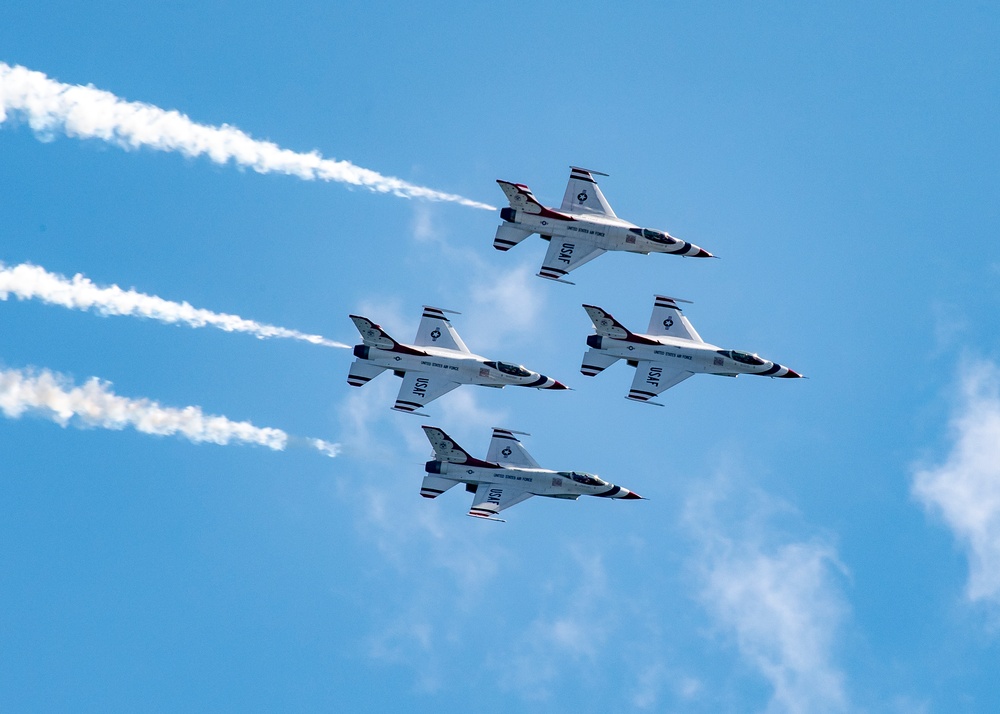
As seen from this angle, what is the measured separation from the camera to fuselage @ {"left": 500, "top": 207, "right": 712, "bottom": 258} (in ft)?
392

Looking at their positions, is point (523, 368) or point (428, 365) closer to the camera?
point (428, 365)

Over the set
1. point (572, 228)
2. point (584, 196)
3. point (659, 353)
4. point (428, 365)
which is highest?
point (584, 196)

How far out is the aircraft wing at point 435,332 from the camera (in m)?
120

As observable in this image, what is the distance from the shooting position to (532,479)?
394 ft

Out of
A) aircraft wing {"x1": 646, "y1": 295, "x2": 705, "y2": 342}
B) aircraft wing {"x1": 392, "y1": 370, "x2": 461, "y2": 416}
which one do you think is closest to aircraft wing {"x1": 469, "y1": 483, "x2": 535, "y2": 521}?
aircraft wing {"x1": 392, "y1": 370, "x2": 461, "y2": 416}

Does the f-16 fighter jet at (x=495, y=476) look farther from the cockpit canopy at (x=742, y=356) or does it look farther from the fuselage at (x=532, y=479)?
the cockpit canopy at (x=742, y=356)

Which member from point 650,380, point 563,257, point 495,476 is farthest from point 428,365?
point 650,380

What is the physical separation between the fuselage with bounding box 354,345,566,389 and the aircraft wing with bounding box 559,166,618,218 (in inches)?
386

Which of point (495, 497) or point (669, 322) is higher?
point (669, 322)

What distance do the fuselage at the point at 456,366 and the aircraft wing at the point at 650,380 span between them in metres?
4.90

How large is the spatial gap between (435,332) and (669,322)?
1362 centimetres

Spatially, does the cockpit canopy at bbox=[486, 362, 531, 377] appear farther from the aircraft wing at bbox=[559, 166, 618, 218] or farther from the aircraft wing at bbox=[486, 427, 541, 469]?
the aircraft wing at bbox=[559, 166, 618, 218]

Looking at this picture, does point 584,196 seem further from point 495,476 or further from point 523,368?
point 495,476

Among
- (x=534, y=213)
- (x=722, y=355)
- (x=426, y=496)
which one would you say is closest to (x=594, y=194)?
(x=534, y=213)
